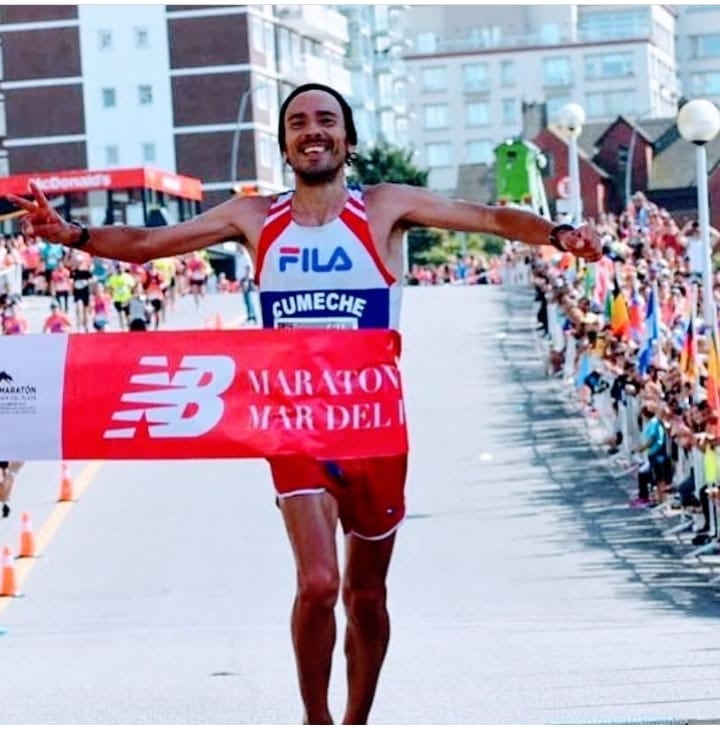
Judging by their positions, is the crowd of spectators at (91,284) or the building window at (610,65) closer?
the crowd of spectators at (91,284)

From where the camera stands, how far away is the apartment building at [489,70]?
406 ft

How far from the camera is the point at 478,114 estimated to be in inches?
5428

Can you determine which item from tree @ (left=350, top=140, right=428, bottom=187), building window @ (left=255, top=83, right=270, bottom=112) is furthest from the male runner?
tree @ (left=350, top=140, right=428, bottom=187)

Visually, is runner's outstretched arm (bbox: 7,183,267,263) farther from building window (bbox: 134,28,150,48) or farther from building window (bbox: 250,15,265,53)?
building window (bbox: 250,15,265,53)

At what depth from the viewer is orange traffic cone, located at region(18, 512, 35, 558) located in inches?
958

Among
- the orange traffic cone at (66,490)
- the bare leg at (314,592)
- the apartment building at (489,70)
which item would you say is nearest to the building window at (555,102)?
the apartment building at (489,70)

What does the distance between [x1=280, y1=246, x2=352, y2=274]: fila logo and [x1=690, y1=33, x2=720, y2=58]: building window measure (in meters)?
74.3

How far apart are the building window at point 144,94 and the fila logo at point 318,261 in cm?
7465

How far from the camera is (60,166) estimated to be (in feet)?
234

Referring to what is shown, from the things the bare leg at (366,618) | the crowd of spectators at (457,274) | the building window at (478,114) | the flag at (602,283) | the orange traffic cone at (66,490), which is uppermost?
the building window at (478,114)

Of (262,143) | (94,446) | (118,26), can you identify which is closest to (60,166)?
(118,26)

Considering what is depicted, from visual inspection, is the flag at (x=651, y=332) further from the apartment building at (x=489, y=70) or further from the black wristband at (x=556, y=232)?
the apartment building at (x=489, y=70)

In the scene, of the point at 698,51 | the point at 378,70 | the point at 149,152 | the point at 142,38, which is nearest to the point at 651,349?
the point at 142,38

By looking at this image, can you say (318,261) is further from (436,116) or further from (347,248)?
(436,116)
